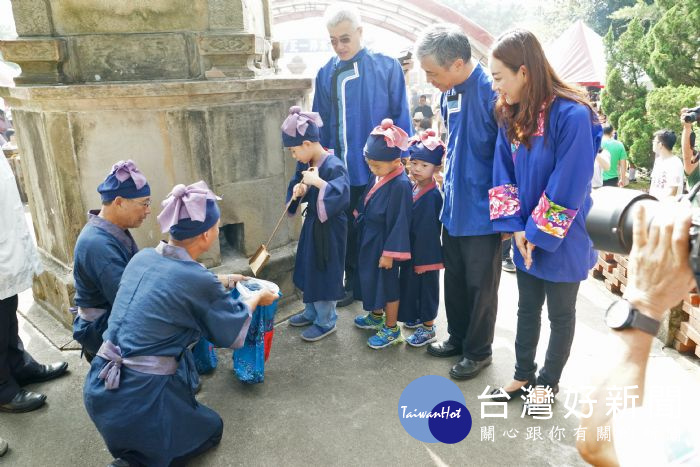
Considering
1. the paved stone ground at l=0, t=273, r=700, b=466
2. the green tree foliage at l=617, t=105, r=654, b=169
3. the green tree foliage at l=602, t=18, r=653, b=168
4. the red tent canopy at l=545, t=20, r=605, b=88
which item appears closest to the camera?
the paved stone ground at l=0, t=273, r=700, b=466

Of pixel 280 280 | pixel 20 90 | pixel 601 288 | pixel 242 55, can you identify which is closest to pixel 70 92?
pixel 20 90

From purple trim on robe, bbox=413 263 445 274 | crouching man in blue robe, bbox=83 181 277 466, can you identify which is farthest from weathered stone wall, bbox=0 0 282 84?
purple trim on robe, bbox=413 263 445 274

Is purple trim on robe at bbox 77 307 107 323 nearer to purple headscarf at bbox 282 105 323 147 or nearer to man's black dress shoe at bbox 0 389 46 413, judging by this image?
man's black dress shoe at bbox 0 389 46 413

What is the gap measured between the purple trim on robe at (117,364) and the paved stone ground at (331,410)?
0.64 feet

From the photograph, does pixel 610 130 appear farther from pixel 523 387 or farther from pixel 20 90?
pixel 20 90

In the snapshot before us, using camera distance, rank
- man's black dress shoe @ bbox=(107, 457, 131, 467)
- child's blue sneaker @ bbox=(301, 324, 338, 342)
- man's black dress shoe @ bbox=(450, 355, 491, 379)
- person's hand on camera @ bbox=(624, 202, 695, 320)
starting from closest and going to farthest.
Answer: person's hand on camera @ bbox=(624, 202, 695, 320), man's black dress shoe @ bbox=(107, 457, 131, 467), man's black dress shoe @ bbox=(450, 355, 491, 379), child's blue sneaker @ bbox=(301, 324, 338, 342)

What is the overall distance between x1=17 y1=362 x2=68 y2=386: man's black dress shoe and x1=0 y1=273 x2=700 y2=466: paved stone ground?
Answer: 5cm

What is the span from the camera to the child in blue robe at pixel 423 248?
11.6 feet

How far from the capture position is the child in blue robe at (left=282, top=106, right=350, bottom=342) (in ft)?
11.6

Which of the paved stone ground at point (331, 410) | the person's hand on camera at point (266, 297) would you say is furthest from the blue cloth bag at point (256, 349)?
the person's hand on camera at point (266, 297)

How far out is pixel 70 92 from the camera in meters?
3.34

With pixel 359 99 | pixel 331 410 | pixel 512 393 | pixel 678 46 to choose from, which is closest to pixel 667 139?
pixel 678 46

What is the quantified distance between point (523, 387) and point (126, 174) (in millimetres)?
2569

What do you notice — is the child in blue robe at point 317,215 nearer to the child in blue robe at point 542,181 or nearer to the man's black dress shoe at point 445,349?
the man's black dress shoe at point 445,349
